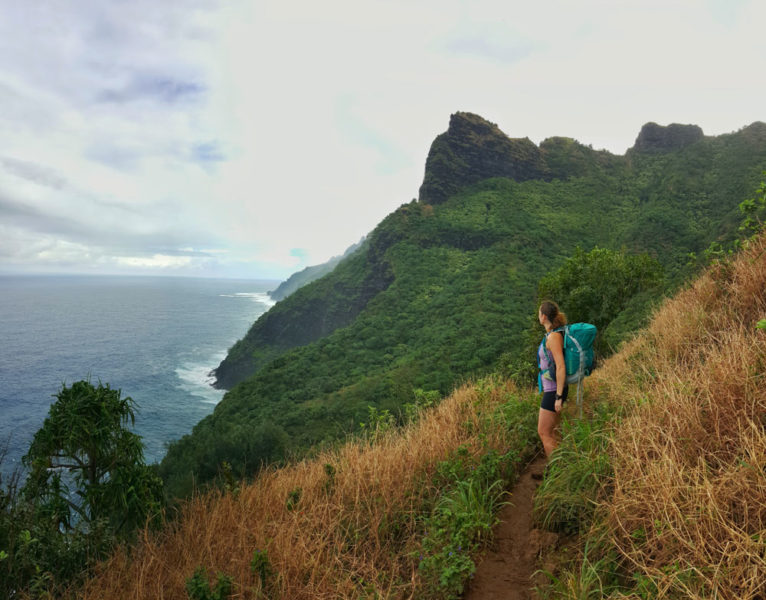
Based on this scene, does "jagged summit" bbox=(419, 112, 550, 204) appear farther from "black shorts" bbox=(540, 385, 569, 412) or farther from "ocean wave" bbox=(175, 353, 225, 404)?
"black shorts" bbox=(540, 385, 569, 412)

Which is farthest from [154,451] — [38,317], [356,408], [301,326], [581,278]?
[38,317]

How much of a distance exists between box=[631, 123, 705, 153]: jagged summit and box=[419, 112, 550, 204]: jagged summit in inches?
946

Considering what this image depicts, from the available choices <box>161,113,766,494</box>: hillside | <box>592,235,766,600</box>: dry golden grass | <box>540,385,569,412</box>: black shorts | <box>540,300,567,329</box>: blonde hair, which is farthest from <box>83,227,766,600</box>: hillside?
<box>161,113,766,494</box>: hillside

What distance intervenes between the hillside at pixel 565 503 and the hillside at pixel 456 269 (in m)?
17.5

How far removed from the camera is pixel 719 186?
55125mm

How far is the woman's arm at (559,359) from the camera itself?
3.94 m

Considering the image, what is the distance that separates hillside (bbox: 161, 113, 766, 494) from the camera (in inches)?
1250

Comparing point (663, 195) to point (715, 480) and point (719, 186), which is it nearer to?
point (719, 186)

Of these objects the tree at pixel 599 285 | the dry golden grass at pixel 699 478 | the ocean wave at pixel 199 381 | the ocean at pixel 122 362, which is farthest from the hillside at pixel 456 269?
the dry golden grass at pixel 699 478

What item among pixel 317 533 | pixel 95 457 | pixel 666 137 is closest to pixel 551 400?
pixel 317 533

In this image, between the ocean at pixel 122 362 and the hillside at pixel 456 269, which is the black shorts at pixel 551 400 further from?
the hillside at pixel 456 269

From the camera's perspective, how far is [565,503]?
10.0 ft

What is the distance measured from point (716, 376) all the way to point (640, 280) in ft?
66.8

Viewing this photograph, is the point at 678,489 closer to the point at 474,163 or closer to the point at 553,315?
the point at 553,315
